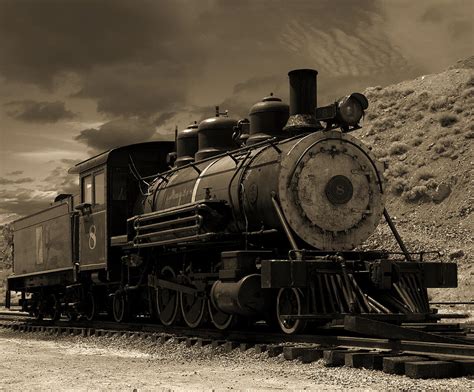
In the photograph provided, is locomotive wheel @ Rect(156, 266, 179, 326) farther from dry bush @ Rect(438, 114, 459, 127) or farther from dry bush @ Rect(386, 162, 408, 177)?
dry bush @ Rect(438, 114, 459, 127)

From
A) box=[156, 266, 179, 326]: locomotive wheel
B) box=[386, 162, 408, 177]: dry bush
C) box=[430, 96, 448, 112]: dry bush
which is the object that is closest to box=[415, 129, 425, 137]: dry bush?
box=[430, 96, 448, 112]: dry bush

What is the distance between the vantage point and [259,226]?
1115cm

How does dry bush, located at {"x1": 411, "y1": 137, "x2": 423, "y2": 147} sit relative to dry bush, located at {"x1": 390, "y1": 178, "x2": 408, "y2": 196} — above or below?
above

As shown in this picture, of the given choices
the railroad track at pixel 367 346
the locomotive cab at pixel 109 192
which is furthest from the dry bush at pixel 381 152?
the railroad track at pixel 367 346

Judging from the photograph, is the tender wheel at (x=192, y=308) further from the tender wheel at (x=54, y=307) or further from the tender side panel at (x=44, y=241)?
the tender wheel at (x=54, y=307)

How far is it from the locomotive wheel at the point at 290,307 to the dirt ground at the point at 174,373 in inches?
28.7

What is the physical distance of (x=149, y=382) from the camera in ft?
25.3

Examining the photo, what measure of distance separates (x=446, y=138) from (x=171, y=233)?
29186 millimetres

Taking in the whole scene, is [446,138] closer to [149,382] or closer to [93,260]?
[93,260]

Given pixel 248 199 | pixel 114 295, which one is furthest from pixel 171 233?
pixel 114 295

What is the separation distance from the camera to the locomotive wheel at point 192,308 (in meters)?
12.4

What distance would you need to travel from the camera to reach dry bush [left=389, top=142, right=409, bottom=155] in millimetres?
40531

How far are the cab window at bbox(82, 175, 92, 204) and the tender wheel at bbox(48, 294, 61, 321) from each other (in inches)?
133

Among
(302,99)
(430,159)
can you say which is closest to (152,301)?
(302,99)
